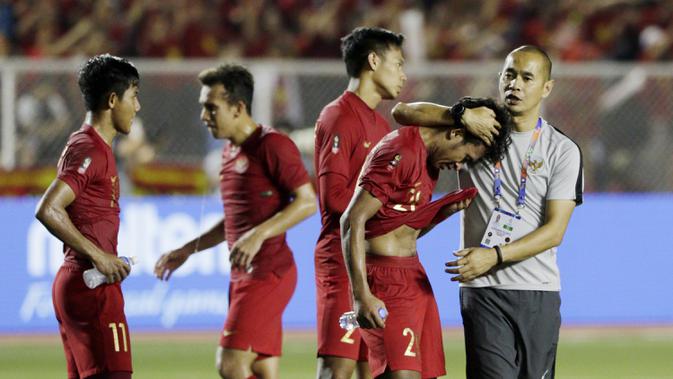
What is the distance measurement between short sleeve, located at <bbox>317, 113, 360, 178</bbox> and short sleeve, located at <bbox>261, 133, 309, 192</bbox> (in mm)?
228

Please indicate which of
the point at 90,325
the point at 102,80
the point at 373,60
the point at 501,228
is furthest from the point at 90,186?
the point at 501,228

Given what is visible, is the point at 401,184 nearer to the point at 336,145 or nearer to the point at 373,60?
the point at 336,145

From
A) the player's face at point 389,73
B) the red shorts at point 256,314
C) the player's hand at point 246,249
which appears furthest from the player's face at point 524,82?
the red shorts at point 256,314

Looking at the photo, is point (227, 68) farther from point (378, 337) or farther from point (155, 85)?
point (155, 85)

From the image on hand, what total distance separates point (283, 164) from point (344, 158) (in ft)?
1.52

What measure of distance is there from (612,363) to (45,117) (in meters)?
7.13

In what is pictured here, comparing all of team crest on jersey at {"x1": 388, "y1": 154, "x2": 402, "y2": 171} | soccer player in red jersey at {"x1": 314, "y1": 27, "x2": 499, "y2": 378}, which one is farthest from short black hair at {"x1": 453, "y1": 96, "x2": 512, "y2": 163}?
soccer player in red jersey at {"x1": 314, "y1": 27, "x2": 499, "y2": 378}

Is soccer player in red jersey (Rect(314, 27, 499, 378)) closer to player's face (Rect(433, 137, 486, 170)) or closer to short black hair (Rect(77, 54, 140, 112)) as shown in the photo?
player's face (Rect(433, 137, 486, 170))

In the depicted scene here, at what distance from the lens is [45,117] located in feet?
47.9

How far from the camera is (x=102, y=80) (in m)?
6.77

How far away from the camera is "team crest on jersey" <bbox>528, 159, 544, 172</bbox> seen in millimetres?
6410

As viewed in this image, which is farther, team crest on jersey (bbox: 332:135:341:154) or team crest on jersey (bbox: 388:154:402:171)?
team crest on jersey (bbox: 332:135:341:154)

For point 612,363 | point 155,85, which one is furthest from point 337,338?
point 155,85

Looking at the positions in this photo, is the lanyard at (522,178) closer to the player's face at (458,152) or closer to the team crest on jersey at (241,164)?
the player's face at (458,152)
